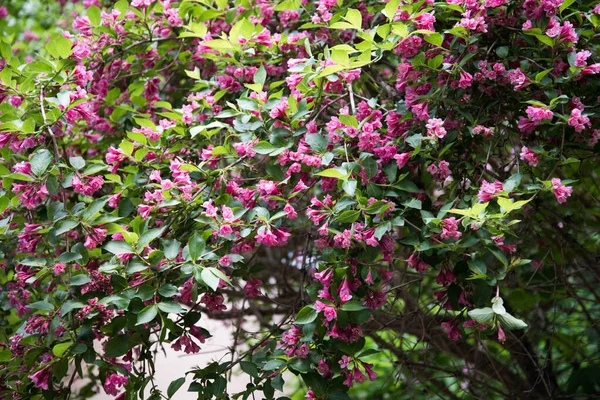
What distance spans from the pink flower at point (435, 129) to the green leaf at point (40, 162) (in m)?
1.03

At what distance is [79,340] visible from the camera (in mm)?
1870

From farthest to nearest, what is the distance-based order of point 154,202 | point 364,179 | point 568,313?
point 568,313 < point 154,202 < point 364,179

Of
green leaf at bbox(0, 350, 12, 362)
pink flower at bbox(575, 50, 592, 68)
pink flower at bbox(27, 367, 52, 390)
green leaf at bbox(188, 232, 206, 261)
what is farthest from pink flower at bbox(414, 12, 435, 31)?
green leaf at bbox(0, 350, 12, 362)

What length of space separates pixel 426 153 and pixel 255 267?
58 centimetres

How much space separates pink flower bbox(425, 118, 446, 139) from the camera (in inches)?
72.8

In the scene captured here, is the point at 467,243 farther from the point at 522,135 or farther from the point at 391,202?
the point at 522,135

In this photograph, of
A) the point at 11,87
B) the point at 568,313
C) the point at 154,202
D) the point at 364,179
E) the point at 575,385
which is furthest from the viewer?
the point at 568,313

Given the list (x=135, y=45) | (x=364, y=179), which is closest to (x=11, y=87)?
(x=135, y=45)

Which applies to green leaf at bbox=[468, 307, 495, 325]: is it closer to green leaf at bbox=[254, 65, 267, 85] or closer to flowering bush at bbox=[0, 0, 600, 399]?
flowering bush at bbox=[0, 0, 600, 399]

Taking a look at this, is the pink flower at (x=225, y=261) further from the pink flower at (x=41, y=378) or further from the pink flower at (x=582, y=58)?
the pink flower at (x=582, y=58)

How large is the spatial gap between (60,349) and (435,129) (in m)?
1.11

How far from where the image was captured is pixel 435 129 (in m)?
1.86

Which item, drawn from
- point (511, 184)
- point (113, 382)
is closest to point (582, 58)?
point (511, 184)

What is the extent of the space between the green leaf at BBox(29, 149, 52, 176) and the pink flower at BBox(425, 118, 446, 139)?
1026 mm
